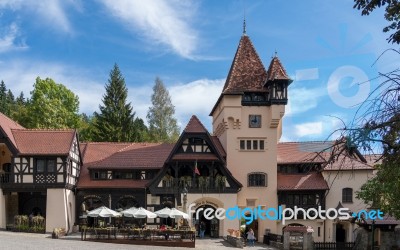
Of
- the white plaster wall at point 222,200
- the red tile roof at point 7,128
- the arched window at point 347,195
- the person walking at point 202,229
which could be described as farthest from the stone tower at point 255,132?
the red tile roof at point 7,128

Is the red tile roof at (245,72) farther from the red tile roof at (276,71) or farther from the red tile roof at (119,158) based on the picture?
the red tile roof at (119,158)

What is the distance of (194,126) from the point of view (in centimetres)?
3622

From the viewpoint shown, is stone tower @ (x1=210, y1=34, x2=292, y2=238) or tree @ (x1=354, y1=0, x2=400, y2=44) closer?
tree @ (x1=354, y1=0, x2=400, y2=44)

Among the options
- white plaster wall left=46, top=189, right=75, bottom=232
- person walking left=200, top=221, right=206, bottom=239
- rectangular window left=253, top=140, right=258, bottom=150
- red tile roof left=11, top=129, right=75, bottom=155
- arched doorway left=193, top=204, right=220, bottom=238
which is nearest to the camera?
white plaster wall left=46, top=189, right=75, bottom=232

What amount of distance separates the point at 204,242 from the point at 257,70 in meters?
14.9

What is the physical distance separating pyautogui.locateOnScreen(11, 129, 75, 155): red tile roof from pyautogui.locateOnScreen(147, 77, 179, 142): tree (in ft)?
78.3

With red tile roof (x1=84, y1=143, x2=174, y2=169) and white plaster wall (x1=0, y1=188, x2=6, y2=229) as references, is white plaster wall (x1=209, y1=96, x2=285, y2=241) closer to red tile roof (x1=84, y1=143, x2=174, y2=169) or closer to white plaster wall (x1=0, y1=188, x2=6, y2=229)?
red tile roof (x1=84, y1=143, x2=174, y2=169)

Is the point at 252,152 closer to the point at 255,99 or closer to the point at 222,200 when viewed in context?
the point at 255,99

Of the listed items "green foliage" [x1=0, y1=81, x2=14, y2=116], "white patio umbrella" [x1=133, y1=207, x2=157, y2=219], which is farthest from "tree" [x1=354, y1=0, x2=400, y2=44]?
"green foliage" [x1=0, y1=81, x2=14, y2=116]

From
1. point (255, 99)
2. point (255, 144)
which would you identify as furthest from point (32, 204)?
point (255, 99)

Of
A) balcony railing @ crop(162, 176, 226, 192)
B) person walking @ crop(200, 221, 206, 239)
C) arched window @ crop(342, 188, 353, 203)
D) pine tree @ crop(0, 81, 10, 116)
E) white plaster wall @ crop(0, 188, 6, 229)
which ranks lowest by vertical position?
person walking @ crop(200, 221, 206, 239)

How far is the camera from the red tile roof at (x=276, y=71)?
36.8 m

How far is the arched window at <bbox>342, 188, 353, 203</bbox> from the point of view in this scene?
36781 millimetres

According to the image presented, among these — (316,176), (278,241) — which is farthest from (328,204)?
(278,241)
